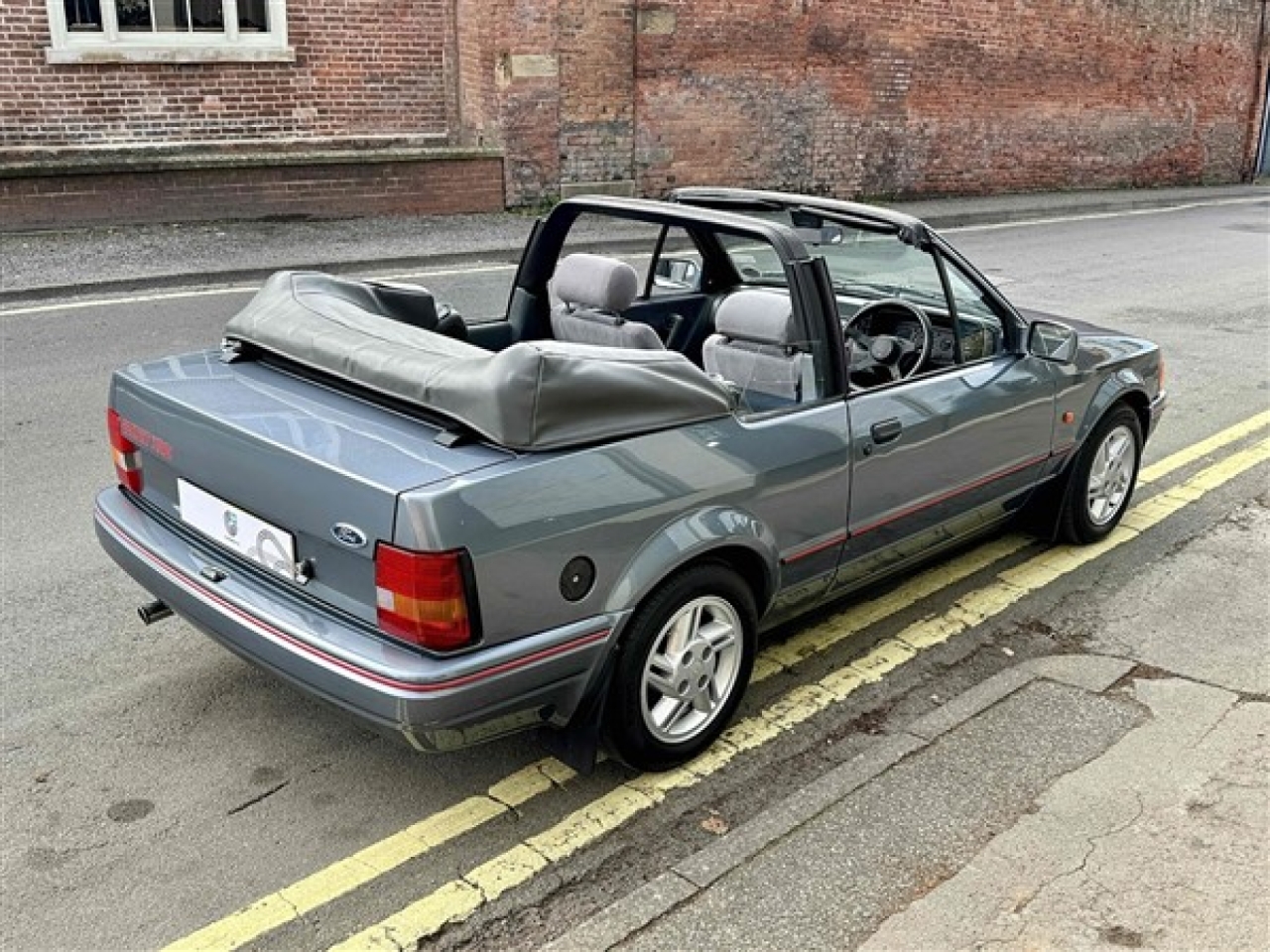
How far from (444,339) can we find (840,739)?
5.77 feet

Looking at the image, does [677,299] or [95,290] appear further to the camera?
[95,290]

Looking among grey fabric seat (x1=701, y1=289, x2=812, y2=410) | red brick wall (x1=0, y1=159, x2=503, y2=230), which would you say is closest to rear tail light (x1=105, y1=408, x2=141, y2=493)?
grey fabric seat (x1=701, y1=289, x2=812, y2=410)

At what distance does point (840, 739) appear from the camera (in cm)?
384

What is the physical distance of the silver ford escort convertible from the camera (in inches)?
119

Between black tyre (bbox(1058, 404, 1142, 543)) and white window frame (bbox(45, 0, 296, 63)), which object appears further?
white window frame (bbox(45, 0, 296, 63))

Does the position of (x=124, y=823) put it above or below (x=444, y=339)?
below

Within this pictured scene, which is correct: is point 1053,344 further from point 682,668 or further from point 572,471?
point 572,471

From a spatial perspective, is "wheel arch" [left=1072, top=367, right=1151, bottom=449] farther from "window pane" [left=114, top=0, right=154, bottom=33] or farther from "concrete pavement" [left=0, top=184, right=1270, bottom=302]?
"window pane" [left=114, top=0, right=154, bottom=33]

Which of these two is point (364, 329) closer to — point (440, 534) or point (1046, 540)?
point (440, 534)

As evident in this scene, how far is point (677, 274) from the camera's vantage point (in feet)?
17.4

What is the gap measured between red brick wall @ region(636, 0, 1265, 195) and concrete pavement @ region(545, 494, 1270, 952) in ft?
44.0

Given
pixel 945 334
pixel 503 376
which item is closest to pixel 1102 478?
pixel 945 334

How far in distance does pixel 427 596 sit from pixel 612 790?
39.1 inches

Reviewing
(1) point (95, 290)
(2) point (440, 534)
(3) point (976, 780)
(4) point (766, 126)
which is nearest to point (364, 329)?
(2) point (440, 534)
